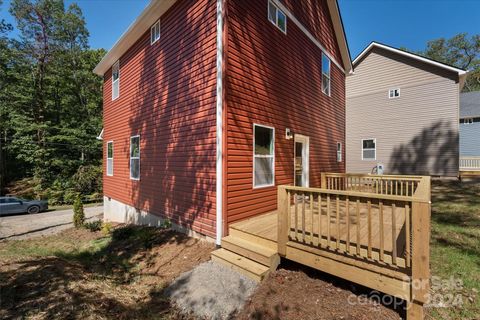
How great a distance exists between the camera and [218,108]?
16.3 ft

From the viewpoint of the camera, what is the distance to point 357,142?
56.0 feet

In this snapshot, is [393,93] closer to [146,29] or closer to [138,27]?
[146,29]

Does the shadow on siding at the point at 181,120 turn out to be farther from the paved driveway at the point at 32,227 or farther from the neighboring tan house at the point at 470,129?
the neighboring tan house at the point at 470,129

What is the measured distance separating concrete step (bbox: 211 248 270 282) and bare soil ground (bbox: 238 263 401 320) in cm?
14

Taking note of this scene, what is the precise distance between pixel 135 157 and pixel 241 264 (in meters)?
6.06

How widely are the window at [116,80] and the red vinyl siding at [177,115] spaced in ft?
3.86

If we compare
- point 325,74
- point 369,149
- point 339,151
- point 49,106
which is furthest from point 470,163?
point 49,106

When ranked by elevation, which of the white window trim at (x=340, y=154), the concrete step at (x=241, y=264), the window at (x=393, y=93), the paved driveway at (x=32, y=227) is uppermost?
the window at (x=393, y=93)

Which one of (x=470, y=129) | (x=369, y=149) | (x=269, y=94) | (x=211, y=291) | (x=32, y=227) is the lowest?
(x=32, y=227)

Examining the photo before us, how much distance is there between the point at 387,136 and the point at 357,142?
73.1 inches

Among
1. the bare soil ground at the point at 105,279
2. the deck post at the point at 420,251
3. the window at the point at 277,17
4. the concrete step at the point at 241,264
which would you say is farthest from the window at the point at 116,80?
the deck post at the point at 420,251

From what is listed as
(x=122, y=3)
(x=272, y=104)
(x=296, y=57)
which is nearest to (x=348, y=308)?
(x=272, y=104)

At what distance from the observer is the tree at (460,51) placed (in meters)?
33.8

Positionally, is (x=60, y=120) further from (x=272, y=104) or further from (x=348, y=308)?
(x=348, y=308)
